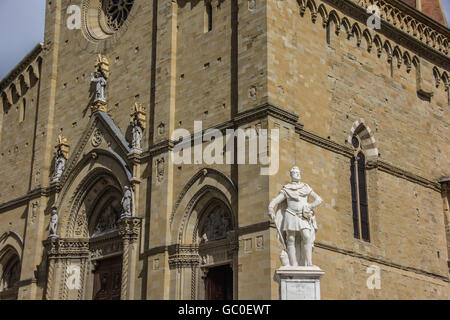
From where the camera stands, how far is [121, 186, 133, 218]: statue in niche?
21.1 metres

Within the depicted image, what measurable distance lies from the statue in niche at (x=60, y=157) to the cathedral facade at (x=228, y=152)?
0.39 feet

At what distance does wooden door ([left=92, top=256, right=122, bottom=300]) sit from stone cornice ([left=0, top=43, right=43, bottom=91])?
916cm

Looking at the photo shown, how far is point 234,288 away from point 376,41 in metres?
9.38

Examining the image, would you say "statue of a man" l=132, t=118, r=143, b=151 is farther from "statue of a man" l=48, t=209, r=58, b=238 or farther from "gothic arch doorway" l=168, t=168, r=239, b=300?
"statue of a man" l=48, t=209, r=58, b=238

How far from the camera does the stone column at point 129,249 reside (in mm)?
20609

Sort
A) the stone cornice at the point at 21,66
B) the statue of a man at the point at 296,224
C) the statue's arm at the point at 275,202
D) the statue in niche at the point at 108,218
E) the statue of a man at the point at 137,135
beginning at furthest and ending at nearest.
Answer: the stone cornice at the point at 21,66 < the statue in niche at the point at 108,218 < the statue of a man at the point at 137,135 < the statue's arm at the point at 275,202 < the statue of a man at the point at 296,224

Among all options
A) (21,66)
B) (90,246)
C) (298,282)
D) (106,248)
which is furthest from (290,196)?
(21,66)

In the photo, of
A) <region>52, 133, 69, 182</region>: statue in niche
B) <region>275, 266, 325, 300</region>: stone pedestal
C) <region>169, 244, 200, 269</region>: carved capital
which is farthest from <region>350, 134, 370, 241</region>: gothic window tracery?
<region>52, 133, 69, 182</region>: statue in niche

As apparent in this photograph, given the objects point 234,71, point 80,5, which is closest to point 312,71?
point 234,71

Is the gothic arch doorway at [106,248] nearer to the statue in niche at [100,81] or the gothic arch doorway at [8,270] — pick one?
the statue in niche at [100,81]

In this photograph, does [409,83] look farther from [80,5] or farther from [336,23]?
[80,5]

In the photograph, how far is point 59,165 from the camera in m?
24.4

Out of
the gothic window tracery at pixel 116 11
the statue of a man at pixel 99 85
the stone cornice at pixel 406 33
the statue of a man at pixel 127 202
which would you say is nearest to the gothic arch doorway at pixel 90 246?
the statue of a man at pixel 127 202

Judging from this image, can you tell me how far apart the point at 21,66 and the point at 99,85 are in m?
6.02
